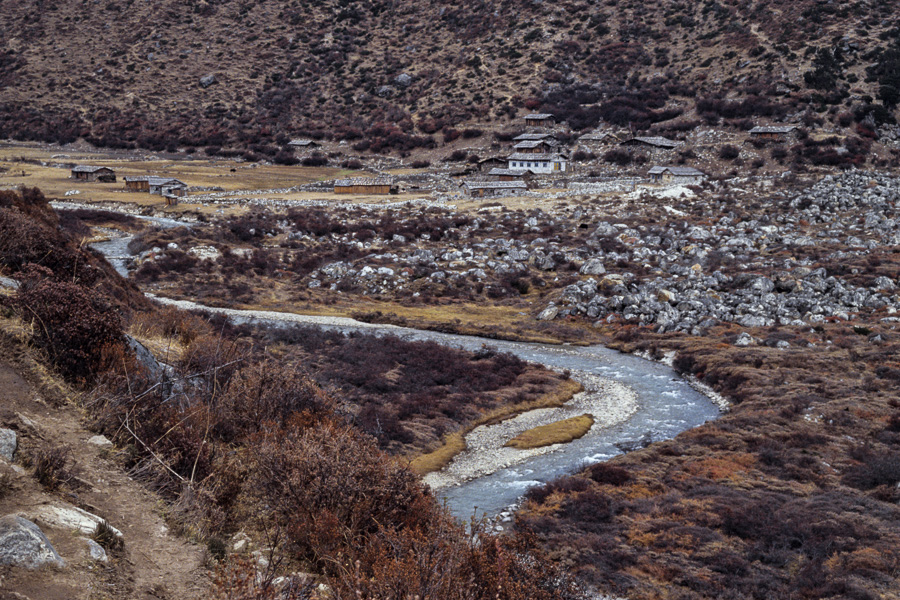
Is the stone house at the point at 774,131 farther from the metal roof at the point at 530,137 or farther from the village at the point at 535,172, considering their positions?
the metal roof at the point at 530,137

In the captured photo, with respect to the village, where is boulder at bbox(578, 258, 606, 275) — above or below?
below

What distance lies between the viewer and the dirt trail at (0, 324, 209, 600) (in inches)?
213

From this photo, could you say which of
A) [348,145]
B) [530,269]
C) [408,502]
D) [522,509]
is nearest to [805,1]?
[348,145]

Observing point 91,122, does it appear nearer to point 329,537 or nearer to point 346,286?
point 346,286

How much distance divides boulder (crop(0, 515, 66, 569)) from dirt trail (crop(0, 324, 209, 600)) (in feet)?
0.24

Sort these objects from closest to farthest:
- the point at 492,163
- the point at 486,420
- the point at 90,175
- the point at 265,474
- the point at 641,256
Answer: the point at 265,474 < the point at 486,420 < the point at 641,256 < the point at 90,175 < the point at 492,163

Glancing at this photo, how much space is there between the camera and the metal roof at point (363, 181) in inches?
3002

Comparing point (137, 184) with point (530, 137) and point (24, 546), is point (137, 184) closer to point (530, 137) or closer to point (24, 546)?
point (530, 137)

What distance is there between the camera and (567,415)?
89.1ft

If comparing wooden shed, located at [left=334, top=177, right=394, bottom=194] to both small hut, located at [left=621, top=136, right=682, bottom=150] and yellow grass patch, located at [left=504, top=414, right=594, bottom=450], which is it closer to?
small hut, located at [left=621, top=136, right=682, bottom=150]

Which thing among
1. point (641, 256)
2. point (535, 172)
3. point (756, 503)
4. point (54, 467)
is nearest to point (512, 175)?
point (535, 172)

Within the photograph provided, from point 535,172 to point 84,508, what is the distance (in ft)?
239

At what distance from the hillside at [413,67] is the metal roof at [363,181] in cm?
1541

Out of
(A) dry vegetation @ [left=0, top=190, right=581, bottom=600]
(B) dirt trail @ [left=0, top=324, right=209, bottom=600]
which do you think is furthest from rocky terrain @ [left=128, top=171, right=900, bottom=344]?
(B) dirt trail @ [left=0, top=324, right=209, bottom=600]
